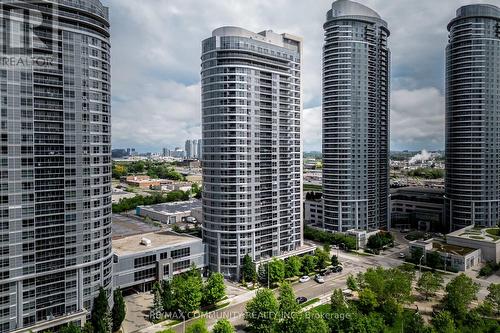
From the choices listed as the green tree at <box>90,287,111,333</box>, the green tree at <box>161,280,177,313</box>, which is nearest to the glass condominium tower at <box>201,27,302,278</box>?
the green tree at <box>161,280,177,313</box>

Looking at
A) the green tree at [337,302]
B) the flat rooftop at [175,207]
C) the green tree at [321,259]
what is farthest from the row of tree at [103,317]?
the flat rooftop at [175,207]

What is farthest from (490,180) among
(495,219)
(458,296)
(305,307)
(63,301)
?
(63,301)

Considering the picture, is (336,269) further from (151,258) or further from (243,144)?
(151,258)

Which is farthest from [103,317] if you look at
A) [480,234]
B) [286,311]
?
[480,234]

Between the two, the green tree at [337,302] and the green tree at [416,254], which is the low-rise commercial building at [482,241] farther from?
the green tree at [337,302]

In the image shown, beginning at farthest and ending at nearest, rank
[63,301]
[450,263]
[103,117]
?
[450,263] < [103,117] < [63,301]

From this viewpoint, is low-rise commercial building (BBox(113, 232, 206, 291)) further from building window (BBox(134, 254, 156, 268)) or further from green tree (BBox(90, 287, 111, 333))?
green tree (BBox(90, 287, 111, 333))

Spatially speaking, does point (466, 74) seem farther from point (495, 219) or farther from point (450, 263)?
point (450, 263)
